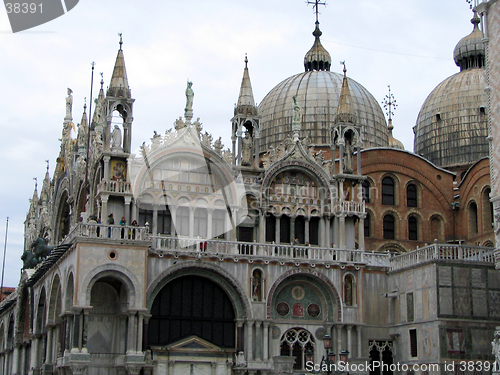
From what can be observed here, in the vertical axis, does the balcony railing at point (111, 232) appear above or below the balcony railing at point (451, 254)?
above

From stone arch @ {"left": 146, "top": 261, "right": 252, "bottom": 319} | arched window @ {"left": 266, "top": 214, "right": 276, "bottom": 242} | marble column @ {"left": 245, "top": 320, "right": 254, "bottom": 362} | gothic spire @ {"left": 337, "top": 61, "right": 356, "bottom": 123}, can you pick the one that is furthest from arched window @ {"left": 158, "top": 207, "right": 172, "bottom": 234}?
gothic spire @ {"left": 337, "top": 61, "right": 356, "bottom": 123}

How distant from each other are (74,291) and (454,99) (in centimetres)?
3720

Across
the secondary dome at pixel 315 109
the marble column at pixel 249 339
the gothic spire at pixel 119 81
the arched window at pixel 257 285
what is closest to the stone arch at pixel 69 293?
the marble column at pixel 249 339

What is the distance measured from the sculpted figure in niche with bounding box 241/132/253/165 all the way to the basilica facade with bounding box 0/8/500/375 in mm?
118

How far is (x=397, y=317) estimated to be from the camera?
40125 millimetres

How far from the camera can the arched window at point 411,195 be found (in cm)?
5184

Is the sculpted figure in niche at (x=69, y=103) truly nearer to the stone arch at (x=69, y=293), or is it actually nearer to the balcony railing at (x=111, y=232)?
the balcony railing at (x=111, y=232)

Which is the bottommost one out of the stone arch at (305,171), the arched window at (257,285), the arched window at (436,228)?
the arched window at (257,285)

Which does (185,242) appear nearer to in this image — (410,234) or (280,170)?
(280,170)

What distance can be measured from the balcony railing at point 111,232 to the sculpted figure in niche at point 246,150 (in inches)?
315

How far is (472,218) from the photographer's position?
5191 cm

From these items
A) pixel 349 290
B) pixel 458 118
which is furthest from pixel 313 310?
pixel 458 118

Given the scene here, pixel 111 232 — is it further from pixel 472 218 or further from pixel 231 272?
pixel 472 218

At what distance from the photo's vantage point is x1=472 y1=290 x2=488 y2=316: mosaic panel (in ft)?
122
